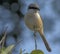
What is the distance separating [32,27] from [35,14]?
15 cm

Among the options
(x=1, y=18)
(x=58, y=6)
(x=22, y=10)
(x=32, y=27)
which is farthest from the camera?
(x=58, y=6)

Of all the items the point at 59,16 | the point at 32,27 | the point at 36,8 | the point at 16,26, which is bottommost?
the point at 32,27

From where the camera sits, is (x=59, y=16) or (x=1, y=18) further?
(x=59, y=16)

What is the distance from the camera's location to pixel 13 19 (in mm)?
5645

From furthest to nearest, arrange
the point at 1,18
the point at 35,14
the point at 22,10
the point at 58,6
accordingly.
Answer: the point at 58,6, the point at 1,18, the point at 22,10, the point at 35,14

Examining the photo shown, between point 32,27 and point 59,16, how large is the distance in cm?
532

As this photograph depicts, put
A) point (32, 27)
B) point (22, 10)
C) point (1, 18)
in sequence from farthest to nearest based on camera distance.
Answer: point (1, 18)
point (22, 10)
point (32, 27)

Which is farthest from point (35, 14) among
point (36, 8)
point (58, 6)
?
point (58, 6)

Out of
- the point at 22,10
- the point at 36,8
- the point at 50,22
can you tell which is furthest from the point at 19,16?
the point at 36,8

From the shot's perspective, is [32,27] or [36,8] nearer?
[32,27]

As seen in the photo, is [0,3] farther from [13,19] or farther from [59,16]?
[59,16]

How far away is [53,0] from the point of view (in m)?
6.15

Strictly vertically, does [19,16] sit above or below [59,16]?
below

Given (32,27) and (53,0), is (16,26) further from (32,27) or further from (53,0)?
(32,27)
